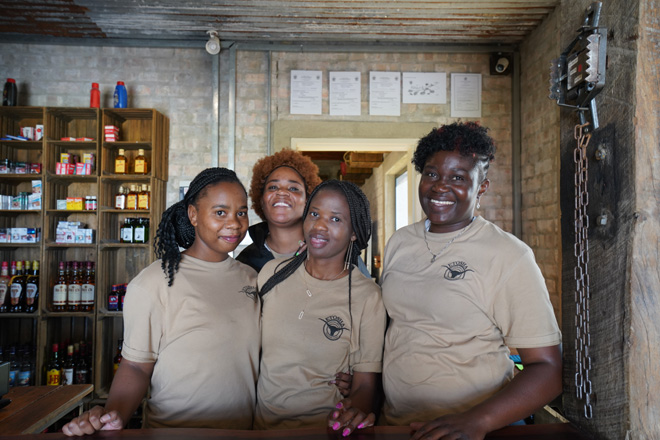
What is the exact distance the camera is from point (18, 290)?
3896mm

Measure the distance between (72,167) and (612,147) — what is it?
4.11m

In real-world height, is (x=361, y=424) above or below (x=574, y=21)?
below

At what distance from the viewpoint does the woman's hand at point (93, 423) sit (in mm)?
1186

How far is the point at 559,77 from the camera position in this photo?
Answer: 3.96ft

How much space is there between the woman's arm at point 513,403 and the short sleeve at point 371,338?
0.36m

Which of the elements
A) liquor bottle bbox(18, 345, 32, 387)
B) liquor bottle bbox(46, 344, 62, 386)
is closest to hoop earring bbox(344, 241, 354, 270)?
liquor bottle bbox(46, 344, 62, 386)

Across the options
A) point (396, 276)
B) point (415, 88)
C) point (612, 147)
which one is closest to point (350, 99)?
point (415, 88)

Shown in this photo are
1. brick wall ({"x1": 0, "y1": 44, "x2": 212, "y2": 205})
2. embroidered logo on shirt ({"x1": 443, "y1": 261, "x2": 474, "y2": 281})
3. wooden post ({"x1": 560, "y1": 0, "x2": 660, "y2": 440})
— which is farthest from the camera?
brick wall ({"x1": 0, "y1": 44, "x2": 212, "y2": 205})

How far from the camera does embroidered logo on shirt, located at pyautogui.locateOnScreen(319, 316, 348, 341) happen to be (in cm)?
153

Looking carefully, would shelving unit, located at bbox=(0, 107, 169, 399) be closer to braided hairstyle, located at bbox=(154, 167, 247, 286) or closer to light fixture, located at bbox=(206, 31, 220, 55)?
light fixture, located at bbox=(206, 31, 220, 55)

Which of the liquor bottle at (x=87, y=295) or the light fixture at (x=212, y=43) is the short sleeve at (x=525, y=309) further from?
the liquor bottle at (x=87, y=295)

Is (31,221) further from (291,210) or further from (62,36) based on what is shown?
(291,210)

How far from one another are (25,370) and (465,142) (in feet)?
13.3

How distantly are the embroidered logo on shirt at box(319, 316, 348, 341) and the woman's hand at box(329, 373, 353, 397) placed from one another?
4.7 inches
